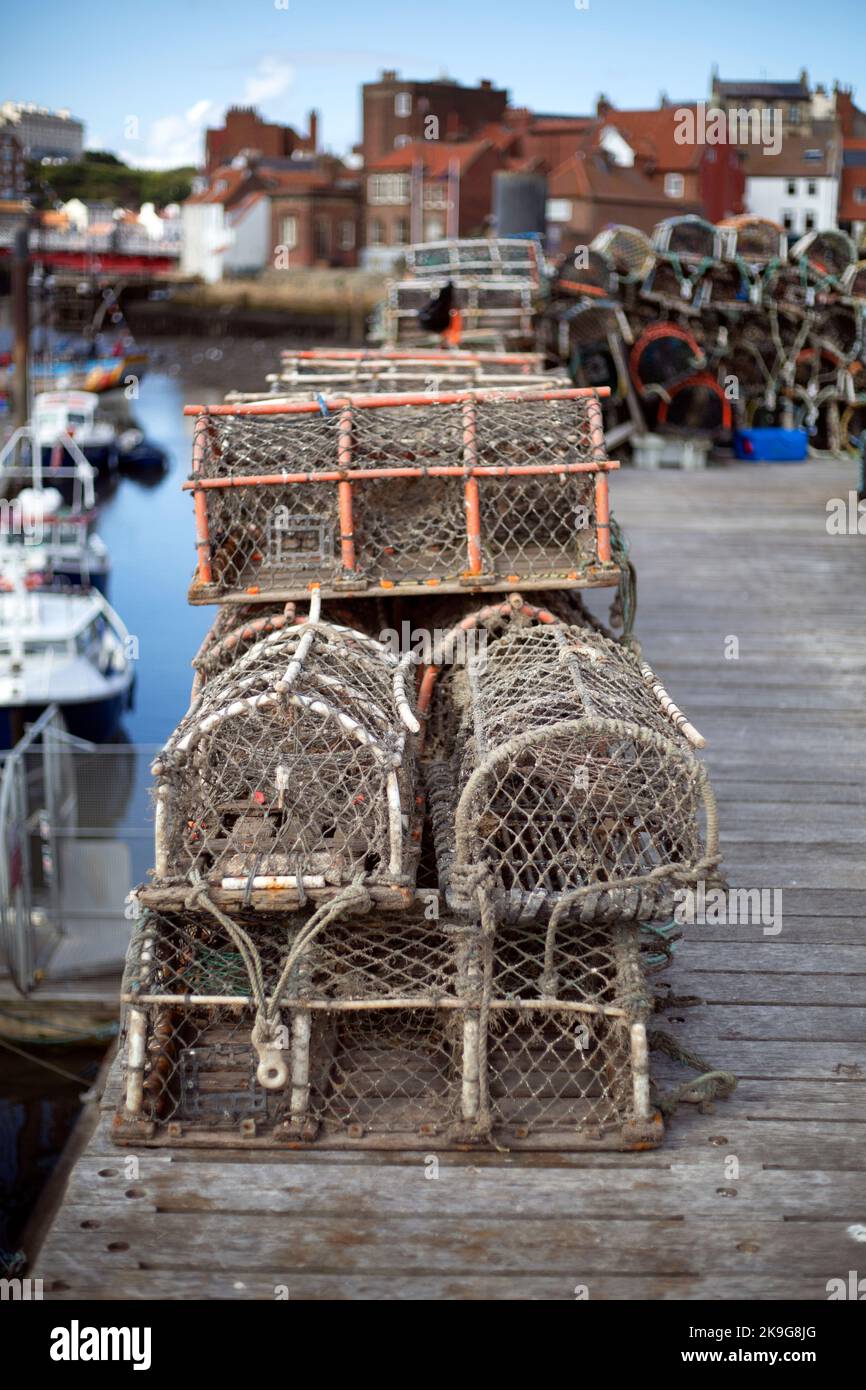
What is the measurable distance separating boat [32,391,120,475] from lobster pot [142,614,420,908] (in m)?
25.6

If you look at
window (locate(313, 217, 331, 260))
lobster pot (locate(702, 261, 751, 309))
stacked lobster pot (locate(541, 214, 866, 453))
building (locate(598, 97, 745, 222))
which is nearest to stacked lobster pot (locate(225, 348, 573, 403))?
stacked lobster pot (locate(541, 214, 866, 453))

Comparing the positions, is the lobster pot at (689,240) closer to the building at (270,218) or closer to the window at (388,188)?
the window at (388,188)

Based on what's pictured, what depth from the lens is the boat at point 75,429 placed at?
1197 inches

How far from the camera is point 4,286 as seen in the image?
62.8 meters

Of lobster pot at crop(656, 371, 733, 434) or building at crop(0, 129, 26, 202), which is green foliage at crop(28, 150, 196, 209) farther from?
lobster pot at crop(656, 371, 733, 434)

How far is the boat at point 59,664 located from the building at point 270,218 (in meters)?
43.5

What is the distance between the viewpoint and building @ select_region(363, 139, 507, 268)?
4959cm

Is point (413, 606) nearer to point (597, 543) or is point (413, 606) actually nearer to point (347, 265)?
point (597, 543)

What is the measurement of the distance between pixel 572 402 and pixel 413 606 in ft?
2.75

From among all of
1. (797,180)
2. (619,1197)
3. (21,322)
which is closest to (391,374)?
(619,1197)

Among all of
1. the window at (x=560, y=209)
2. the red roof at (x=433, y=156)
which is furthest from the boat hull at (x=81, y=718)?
the red roof at (x=433, y=156)

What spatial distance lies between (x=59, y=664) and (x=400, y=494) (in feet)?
40.0

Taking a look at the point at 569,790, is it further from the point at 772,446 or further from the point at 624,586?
the point at 772,446

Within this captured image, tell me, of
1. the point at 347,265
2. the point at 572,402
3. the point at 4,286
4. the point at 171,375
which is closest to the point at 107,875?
the point at 572,402
